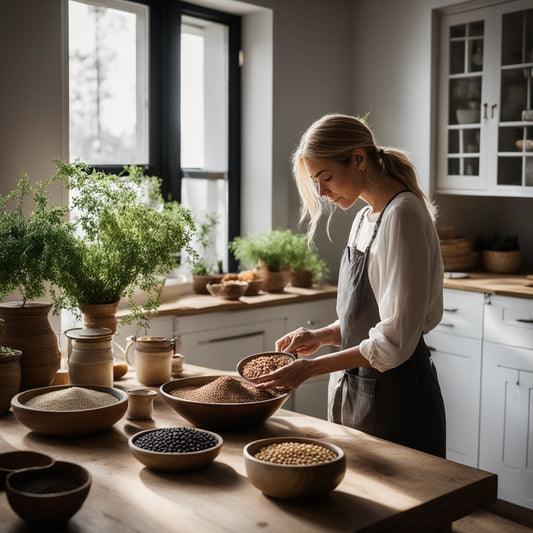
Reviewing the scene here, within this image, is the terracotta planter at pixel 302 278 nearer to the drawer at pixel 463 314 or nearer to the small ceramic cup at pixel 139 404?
the drawer at pixel 463 314

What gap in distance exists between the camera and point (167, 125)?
431cm

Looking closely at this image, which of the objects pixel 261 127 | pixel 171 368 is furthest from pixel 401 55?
pixel 171 368

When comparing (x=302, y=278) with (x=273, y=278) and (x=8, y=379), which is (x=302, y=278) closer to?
(x=273, y=278)

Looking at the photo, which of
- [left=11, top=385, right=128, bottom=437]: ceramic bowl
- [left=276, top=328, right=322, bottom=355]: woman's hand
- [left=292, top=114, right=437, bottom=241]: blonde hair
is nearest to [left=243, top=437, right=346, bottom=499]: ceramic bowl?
[left=11, top=385, right=128, bottom=437]: ceramic bowl

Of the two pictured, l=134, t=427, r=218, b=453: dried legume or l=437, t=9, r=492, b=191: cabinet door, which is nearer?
l=134, t=427, r=218, b=453: dried legume

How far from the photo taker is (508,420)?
3.80 m

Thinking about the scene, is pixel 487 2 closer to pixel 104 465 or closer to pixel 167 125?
pixel 167 125

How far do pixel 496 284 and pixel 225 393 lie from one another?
2.32 m

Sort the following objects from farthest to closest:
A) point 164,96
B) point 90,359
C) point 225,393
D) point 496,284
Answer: point 164,96 → point 496,284 → point 90,359 → point 225,393

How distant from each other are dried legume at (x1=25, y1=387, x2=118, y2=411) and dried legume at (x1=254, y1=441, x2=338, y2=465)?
0.59 m

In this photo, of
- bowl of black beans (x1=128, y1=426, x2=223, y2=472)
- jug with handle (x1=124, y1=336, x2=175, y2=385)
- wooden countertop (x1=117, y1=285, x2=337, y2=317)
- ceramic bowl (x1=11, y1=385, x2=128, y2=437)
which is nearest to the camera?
bowl of black beans (x1=128, y1=426, x2=223, y2=472)

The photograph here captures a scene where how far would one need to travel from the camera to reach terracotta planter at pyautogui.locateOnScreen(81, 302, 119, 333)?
2676mm

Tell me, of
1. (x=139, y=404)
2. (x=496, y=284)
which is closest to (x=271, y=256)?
(x=496, y=284)

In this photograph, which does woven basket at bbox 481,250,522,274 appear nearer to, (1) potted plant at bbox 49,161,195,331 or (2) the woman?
(2) the woman
